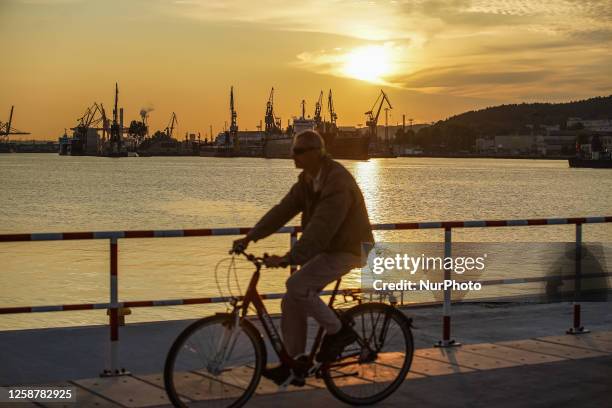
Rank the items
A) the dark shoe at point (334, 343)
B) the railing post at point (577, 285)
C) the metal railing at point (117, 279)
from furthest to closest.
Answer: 1. the railing post at point (577, 285)
2. the metal railing at point (117, 279)
3. the dark shoe at point (334, 343)

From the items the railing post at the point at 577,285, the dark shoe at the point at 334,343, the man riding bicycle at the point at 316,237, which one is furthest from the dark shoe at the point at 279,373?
the railing post at the point at 577,285

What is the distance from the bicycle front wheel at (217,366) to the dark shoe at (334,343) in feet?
1.52

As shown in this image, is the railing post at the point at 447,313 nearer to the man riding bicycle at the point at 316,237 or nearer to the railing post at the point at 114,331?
the man riding bicycle at the point at 316,237

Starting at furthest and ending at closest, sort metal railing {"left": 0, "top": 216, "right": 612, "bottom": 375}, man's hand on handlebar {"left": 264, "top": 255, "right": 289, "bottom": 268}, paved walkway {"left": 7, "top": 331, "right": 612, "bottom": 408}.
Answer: metal railing {"left": 0, "top": 216, "right": 612, "bottom": 375} < paved walkway {"left": 7, "top": 331, "right": 612, "bottom": 408} < man's hand on handlebar {"left": 264, "top": 255, "right": 289, "bottom": 268}

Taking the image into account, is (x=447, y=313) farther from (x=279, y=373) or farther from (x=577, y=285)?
(x=279, y=373)

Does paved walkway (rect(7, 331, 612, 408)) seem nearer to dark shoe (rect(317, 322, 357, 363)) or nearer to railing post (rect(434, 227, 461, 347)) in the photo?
railing post (rect(434, 227, 461, 347))

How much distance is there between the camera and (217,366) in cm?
649

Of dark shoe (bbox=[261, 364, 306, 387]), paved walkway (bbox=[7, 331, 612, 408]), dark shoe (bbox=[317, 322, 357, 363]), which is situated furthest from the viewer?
paved walkway (bbox=[7, 331, 612, 408])

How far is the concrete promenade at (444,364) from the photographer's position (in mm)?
7215

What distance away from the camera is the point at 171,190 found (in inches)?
4338

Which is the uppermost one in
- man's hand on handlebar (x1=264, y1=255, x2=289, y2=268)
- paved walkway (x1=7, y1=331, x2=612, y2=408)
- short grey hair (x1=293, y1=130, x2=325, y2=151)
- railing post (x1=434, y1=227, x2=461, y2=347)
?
short grey hair (x1=293, y1=130, x2=325, y2=151)

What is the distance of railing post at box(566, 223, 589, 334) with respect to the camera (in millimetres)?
10281

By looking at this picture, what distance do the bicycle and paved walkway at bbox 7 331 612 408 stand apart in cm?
9

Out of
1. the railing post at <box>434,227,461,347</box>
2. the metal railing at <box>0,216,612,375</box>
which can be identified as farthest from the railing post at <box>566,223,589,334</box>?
the railing post at <box>434,227,461,347</box>
